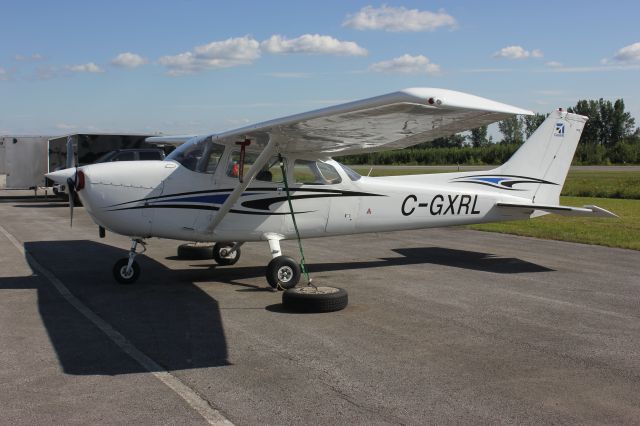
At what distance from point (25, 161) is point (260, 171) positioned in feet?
73.2

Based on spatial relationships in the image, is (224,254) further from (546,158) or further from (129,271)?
(546,158)

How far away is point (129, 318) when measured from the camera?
7027mm

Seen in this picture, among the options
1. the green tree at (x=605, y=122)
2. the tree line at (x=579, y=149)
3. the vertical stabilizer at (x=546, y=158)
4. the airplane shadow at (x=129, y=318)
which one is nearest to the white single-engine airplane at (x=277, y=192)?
the vertical stabilizer at (x=546, y=158)

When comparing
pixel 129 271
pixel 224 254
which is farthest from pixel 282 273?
pixel 224 254

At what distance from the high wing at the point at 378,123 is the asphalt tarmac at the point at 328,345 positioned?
6.55 feet

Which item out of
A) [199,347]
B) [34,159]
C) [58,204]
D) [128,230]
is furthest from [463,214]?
[34,159]

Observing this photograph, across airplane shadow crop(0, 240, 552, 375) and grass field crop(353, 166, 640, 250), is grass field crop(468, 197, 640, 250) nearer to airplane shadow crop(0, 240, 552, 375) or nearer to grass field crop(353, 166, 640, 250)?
grass field crop(353, 166, 640, 250)

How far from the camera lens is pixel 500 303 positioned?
25.9 ft

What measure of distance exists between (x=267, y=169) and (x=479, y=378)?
504 cm

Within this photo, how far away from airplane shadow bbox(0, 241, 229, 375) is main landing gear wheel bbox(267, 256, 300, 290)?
3.04 feet

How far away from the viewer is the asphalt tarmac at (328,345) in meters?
4.45

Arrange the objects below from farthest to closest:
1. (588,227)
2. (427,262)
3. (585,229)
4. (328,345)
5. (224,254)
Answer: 1. (588,227)
2. (585,229)
3. (427,262)
4. (224,254)
5. (328,345)

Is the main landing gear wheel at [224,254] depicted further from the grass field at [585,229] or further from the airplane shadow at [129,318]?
the grass field at [585,229]

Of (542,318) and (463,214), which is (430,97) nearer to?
(542,318)
